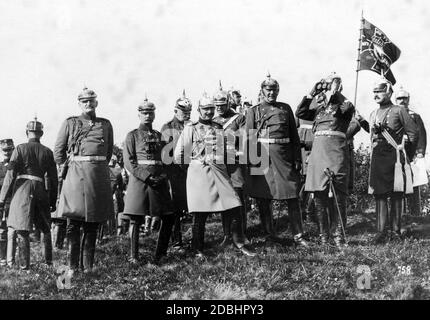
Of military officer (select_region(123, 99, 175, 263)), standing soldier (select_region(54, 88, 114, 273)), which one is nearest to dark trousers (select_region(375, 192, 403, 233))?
military officer (select_region(123, 99, 175, 263))

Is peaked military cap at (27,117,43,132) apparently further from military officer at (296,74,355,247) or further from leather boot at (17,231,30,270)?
military officer at (296,74,355,247)

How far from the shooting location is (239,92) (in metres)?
12.0

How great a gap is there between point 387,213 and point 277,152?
209 centimetres

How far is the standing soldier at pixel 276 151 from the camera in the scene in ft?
29.5

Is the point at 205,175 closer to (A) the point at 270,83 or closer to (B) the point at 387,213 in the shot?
(A) the point at 270,83

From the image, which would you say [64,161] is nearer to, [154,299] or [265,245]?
[154,299]

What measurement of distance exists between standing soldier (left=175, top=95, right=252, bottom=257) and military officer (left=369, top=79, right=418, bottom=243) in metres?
2.50

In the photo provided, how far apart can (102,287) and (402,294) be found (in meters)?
3.64

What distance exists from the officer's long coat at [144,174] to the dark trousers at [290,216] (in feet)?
5.22

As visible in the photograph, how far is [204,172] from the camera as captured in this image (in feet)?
28.2

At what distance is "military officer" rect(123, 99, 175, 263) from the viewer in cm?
870

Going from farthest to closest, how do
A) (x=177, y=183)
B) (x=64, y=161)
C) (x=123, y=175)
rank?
(x=123, y=175)
(x=177, y=183)
(x=64, y=161)
